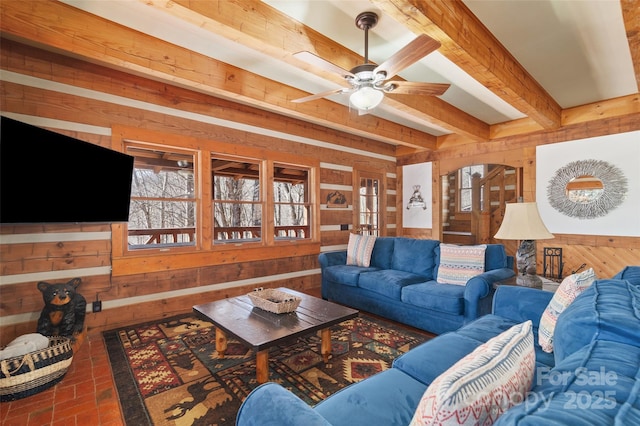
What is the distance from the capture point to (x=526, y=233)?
2443 millimetres

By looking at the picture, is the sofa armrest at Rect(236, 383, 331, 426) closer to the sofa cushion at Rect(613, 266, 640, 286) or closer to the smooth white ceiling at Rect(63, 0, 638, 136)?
the sofa cushion at Rect(613, 266, 640, 286)

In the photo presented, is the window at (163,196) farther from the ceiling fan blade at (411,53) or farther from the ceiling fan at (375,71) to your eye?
the ceiling fan blade at (411,53)

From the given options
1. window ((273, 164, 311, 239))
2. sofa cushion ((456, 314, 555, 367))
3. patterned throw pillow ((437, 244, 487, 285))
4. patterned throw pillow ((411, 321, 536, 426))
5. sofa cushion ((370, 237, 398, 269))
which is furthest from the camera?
window ((273, 164, 311, 239))

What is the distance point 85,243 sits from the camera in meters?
3.11

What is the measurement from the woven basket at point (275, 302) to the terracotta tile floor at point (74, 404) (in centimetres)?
116

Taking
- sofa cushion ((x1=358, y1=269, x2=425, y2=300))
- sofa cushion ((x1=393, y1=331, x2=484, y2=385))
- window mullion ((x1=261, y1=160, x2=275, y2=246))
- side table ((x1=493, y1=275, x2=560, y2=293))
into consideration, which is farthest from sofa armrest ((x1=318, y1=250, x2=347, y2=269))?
sofa cushion ((x1=393, y1=331, x2=484, y2=385))

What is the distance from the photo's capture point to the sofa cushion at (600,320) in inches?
37.4

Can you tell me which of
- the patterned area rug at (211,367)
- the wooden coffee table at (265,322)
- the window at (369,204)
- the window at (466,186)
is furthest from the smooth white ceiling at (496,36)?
the window at (466,186)

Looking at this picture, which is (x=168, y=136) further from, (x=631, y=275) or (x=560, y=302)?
(x=631, y=275)

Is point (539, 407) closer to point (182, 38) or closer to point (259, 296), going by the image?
point (259, 296)

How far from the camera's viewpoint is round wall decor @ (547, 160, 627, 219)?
406 centimetres

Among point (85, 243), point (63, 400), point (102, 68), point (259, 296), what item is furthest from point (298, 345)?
point (102, 68)

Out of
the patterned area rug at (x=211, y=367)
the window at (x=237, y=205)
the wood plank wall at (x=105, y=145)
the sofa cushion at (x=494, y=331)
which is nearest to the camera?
the sofa cushion at (x=494, y=331)

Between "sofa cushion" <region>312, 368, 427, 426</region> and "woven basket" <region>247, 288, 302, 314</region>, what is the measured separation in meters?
1.19
